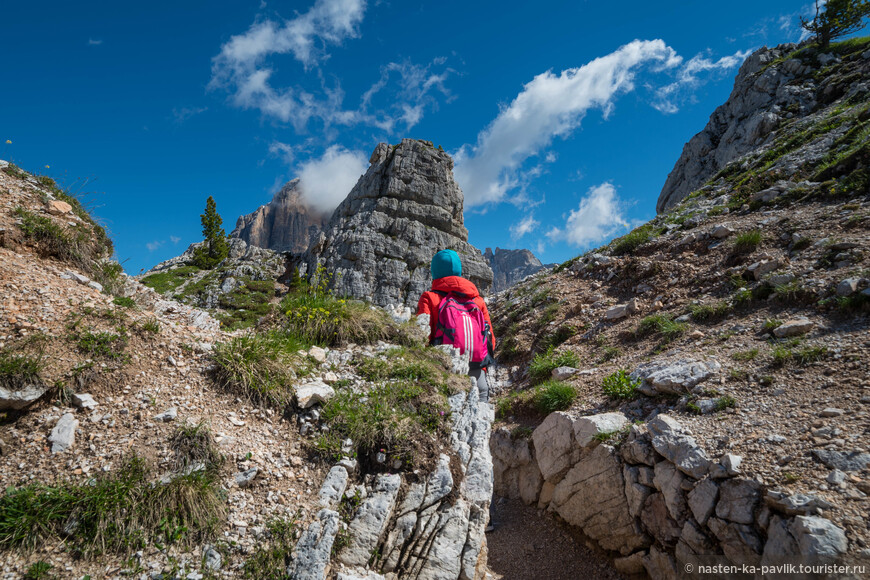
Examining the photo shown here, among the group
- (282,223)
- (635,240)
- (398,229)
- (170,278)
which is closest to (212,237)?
(170,278)

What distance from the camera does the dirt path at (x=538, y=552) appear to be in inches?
226

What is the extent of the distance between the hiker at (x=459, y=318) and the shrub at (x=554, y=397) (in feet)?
6.11

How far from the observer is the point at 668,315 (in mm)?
9242

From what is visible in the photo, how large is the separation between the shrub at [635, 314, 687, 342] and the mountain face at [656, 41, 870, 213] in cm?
1224

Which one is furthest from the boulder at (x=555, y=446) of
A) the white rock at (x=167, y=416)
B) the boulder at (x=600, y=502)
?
the white rock at (x=167, y=416)

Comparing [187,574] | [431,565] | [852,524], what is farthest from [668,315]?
[187,574]

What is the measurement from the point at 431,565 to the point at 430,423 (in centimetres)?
152

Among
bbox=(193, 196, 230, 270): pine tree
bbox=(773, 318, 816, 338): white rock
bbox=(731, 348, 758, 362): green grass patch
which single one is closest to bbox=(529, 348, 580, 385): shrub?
bbox=(731, 348, 758, 362): green grass patch

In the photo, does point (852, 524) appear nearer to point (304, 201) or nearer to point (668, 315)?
point (668, 315)

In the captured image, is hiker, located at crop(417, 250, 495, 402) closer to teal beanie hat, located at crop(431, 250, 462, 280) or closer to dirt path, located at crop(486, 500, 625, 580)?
teal beanie hat, located at crop(431, 250, 462, 280)

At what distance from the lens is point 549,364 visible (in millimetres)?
9727

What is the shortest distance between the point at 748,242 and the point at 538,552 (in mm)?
9293

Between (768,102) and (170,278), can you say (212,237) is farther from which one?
(768,102)

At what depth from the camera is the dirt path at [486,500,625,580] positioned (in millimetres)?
5742
